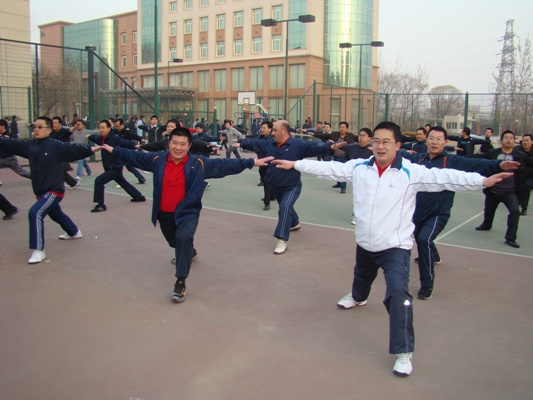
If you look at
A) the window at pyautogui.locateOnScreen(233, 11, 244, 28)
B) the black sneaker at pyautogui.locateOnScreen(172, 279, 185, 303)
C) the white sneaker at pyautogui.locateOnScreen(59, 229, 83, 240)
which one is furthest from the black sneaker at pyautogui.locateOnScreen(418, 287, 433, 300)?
the window at pyautogui.locateOnScreen(233, 11, 244, 28)

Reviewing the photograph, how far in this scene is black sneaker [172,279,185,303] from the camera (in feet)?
17.6

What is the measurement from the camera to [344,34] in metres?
60.3

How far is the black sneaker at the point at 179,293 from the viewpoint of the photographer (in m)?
5.36

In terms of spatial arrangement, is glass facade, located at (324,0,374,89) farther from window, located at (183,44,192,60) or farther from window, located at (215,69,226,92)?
window, located at (183,44,192,60)

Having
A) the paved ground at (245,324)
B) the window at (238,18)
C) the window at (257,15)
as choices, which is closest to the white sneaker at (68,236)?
the paved ground at (245,324)

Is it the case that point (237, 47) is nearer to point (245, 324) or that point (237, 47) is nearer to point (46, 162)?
point (46, 162)

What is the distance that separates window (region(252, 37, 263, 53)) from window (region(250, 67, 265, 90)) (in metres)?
2.18

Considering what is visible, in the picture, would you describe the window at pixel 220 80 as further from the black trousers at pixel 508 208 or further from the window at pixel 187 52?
the black trousers at pixel 508 208

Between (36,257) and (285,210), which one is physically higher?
(285,210)

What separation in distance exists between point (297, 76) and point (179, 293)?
184 feet

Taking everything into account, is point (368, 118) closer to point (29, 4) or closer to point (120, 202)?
point (120, 202)

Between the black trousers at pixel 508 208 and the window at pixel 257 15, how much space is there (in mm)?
56200

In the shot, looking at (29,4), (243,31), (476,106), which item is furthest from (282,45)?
(476,106)

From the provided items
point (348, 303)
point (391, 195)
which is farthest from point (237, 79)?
point (391, 195)
